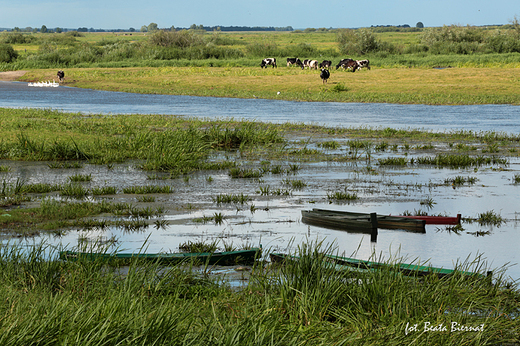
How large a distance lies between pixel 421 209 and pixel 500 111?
2414 cm

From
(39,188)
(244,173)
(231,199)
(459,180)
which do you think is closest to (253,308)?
(231,199)

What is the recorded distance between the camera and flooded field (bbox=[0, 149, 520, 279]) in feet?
34.8

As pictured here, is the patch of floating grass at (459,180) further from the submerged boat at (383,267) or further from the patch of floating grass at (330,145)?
the submerged boat at (383,267)

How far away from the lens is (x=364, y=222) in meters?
11.7

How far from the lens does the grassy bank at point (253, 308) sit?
5203 millimetres

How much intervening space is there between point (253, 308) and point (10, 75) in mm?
65762

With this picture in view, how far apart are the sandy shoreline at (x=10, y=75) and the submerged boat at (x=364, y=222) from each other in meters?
58.4

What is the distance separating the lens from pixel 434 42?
8138 centimetres

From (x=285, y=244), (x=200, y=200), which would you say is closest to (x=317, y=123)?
(x=200, y=200)

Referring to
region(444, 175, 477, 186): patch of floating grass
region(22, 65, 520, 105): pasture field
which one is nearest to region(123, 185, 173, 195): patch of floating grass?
region(444, 175, 477, 186): patch of floating grass

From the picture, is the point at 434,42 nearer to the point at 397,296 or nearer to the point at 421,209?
the point at 421,209

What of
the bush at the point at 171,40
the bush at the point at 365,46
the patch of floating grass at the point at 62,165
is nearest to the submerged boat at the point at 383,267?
the patch of floating grass at the point at 62,165

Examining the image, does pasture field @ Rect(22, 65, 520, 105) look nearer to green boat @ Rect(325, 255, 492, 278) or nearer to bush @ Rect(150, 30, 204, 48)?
bush @ Rect(150, 30, 204, 48)

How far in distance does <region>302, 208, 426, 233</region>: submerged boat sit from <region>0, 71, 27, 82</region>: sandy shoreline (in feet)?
192
